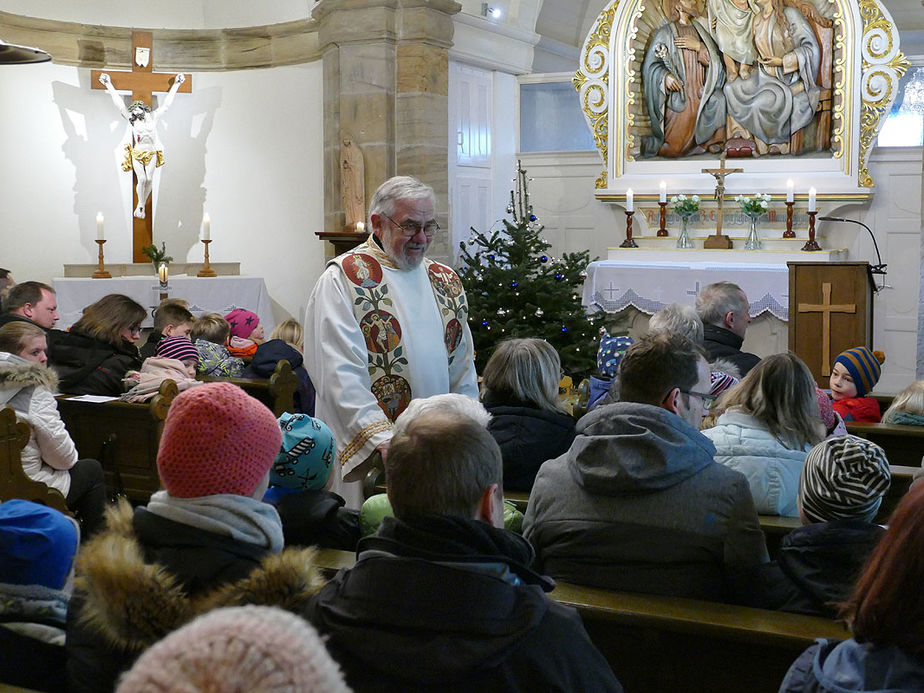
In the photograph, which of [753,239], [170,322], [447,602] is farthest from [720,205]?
[447,602]

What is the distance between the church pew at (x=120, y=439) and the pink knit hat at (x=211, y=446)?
12.7ft

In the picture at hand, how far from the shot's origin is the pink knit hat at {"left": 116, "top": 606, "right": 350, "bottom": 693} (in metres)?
0.87

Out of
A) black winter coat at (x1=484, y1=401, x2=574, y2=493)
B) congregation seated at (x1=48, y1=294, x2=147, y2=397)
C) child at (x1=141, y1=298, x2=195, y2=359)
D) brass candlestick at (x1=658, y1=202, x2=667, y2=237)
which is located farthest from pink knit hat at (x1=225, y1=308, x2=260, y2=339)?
brass candlestick at (x1=658, y1=202, x2=667, y2=237)

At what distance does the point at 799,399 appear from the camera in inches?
133

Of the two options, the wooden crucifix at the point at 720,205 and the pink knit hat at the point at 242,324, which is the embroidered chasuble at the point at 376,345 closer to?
the pink knit hat at the point at 242,324

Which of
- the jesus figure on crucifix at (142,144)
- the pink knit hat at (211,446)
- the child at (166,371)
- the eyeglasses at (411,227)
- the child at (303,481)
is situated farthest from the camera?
the jesus figure on crucifix at (142,144)

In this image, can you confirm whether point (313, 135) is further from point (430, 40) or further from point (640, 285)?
point (640, 285)

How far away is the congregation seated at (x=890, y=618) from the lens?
5.27ft

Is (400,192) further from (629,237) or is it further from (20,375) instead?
(629,237)

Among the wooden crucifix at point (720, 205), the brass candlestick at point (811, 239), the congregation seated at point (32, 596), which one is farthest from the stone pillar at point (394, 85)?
the congregation seated at point (32, 596)

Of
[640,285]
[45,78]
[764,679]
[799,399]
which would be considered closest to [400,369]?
[799,399]

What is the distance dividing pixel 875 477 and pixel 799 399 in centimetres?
95

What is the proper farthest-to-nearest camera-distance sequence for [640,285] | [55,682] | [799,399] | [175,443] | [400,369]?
[640,285]
[400,369]
[799,399]
[55,682]
[175,443]

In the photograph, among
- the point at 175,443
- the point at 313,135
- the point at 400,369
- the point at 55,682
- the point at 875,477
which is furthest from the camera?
the point at 313,135
